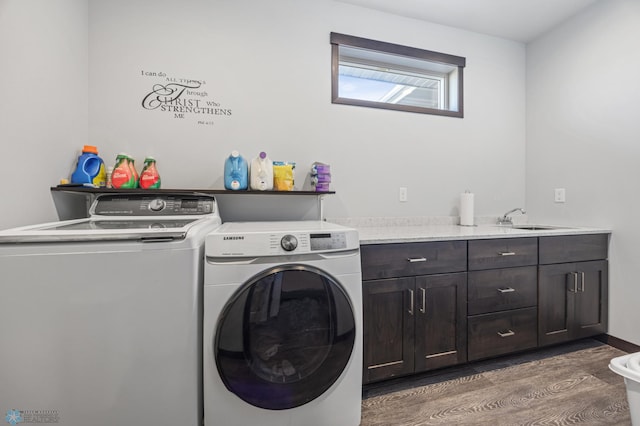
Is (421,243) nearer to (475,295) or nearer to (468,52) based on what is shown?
(475,295)

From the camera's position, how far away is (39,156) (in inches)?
53.1

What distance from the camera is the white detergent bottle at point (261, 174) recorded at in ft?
5.97

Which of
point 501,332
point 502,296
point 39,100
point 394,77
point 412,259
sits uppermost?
point 394,77

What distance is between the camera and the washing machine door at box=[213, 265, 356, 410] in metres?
1.10

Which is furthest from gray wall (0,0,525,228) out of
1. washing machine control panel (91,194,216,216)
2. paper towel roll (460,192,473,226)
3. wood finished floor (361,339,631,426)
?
wood finished floor (361,339,631,426)

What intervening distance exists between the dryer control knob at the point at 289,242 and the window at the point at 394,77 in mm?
1356

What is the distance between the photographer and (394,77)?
94.9 inches

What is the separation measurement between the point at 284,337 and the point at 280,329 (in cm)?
4

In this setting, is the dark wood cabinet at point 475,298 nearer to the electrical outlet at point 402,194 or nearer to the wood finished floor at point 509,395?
the wood finished floor at point 509,395

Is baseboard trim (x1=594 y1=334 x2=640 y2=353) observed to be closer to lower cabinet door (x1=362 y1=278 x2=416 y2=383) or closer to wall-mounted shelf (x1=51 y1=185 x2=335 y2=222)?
lower cabinet door (x1=362 y1=278 x2=416 y2=383)

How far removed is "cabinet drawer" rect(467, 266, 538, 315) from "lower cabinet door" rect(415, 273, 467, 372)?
0.25 feet

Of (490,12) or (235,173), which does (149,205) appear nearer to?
(235,173)

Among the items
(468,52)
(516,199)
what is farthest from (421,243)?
(468,52)

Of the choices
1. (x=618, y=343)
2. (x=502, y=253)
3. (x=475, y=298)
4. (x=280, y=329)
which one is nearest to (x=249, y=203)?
(x=280, y=329)
